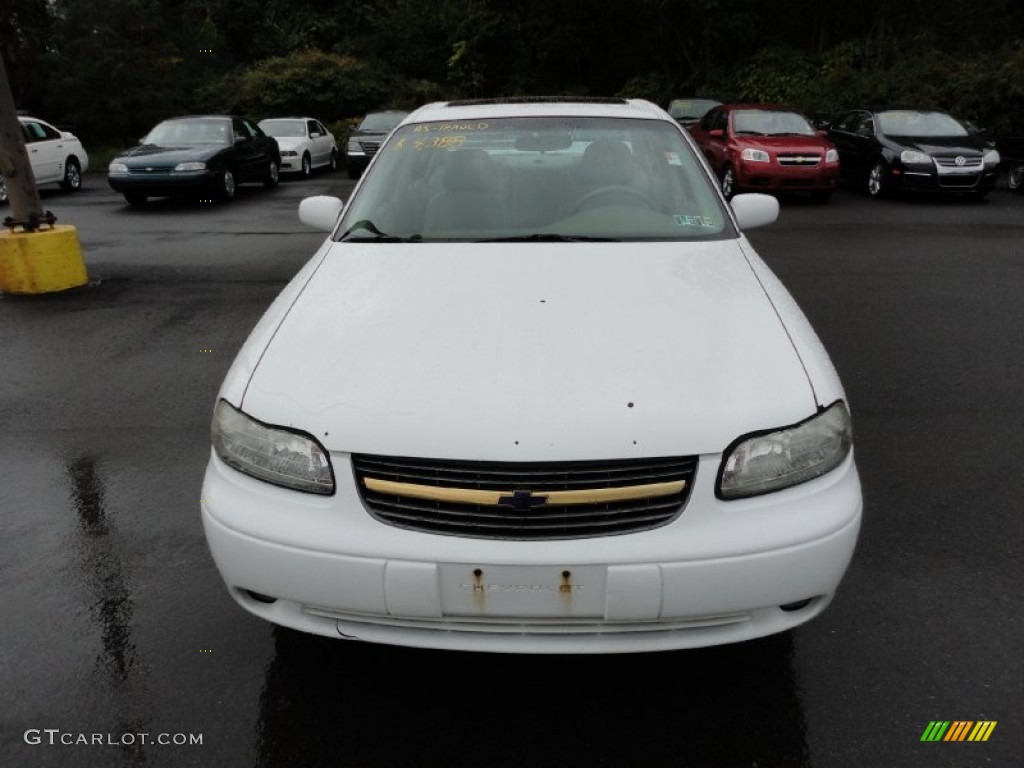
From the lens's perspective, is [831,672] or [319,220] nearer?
[831,672]

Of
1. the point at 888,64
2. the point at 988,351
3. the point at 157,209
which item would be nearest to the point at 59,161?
Answer: the point at 157,209

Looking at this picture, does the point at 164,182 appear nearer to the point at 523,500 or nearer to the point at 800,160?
the point at 800,160

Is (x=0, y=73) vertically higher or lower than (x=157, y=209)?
higher

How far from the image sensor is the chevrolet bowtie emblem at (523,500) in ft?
7.00

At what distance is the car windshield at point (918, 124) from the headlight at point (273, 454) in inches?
553

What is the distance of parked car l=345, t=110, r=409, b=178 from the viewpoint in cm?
1873

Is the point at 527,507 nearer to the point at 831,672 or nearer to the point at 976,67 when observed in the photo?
the point at 831,672

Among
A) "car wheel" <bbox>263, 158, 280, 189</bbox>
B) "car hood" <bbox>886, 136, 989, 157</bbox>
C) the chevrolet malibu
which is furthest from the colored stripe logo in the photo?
"car wheel" <bbox>263, 158, 280, 189</bbox>

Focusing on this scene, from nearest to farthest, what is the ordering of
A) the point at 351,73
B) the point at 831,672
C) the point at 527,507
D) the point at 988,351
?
the point at 527,507, the point at 831,672, the point at 988,351, the point at 351,73

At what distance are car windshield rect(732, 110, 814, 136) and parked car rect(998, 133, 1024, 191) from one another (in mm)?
3538

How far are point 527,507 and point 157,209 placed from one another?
45.6 feet

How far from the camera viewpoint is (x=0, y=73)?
734 cm

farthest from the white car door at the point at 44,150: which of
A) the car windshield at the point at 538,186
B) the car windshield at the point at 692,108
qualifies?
the car windshield at the point at 538,186

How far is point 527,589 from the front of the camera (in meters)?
2.13
